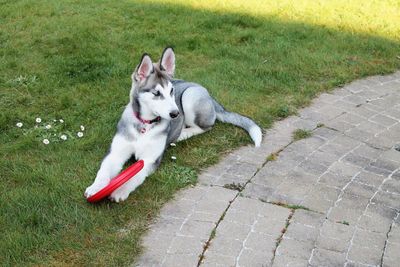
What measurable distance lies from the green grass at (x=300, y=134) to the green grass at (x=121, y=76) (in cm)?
38

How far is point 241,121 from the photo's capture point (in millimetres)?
5621

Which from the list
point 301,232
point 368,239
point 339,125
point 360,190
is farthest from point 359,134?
point 301,232

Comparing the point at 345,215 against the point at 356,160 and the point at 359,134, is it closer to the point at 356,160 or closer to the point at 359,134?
the point at 356,160

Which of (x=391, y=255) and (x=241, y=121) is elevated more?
(x=241, y=121)

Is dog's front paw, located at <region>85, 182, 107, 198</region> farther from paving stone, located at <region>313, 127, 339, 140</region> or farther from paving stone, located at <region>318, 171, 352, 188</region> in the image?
paving stone, located at <region>313, 127, 339, 140</region>

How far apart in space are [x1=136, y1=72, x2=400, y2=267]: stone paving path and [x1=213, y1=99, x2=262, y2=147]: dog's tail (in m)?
0.13

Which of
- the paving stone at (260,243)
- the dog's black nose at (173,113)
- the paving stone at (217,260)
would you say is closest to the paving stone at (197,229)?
the paving stone at (217,260)

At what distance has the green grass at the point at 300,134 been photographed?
557 centimetres

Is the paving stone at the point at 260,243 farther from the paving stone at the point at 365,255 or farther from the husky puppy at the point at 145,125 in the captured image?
the husky puppy at the point at 145,125

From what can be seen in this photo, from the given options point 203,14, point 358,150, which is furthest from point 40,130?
point 203,14

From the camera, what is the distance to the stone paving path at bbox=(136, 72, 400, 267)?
3799 mm

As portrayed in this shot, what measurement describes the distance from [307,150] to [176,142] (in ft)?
4.43

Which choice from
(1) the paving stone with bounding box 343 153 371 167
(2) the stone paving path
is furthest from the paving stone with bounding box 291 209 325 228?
(1) the paving stone with bounding box 343 153 371 167

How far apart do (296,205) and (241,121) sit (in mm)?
1483
